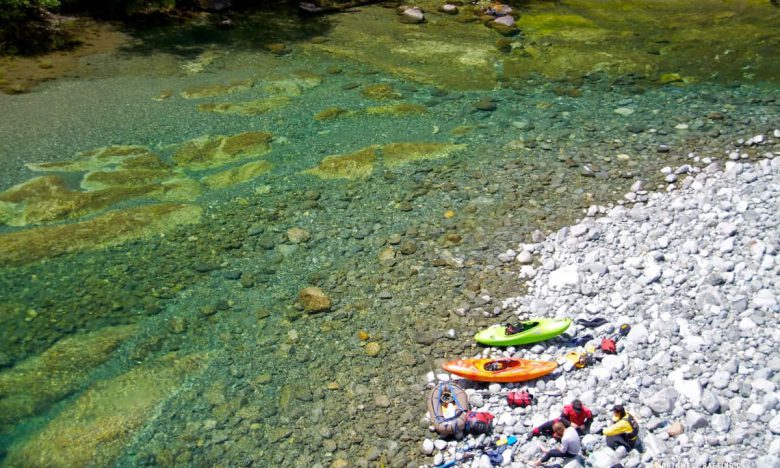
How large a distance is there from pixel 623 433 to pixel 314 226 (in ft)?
23.3

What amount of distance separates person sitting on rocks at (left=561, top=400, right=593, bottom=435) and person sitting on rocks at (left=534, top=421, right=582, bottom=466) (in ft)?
0.37

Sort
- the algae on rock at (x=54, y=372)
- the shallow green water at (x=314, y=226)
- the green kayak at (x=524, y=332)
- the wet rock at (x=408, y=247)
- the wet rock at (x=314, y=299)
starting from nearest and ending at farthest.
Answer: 1. the shallow green water at (x=314, y=226)
2. the algae on rock at (x=54, y=372)
3. the green kayak at (x=524, y=332)
4. the wet rock at (x=314, y=299)
5. the wet rock at (x=408, y=247)

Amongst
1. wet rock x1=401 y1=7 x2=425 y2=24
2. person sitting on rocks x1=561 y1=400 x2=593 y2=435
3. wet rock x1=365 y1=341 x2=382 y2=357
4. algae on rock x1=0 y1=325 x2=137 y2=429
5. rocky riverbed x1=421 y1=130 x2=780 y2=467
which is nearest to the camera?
rocky riverbed x1=421 y1=130 x2=780 y2=467

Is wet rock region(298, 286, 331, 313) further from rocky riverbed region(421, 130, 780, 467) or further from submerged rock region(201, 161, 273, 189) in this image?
submerged rock region(201, 161, 273, 189)

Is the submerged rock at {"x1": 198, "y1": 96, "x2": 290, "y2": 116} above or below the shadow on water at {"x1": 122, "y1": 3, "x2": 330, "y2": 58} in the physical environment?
below

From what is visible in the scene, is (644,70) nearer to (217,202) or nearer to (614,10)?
(614,10)

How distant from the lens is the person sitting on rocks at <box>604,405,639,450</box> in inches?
285

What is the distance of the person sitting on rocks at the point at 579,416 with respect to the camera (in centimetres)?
755

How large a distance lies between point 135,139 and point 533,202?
986 cm

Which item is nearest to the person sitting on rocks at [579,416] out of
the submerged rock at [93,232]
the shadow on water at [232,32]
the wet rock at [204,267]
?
the wet rock at [204,267]

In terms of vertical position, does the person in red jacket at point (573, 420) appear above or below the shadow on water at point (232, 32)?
below

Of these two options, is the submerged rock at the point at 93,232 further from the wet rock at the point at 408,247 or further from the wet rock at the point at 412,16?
the wet rock at the point at 412,16

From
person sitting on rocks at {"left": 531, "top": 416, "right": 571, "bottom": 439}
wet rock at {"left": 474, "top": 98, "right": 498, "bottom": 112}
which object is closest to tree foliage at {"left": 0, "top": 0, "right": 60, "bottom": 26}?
wet rock at {"left": 474, "top": 98, "right": 498, "bottom": 112}

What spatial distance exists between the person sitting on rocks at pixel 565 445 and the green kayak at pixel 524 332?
182 cm
